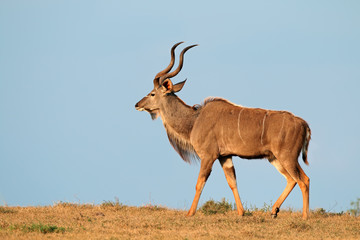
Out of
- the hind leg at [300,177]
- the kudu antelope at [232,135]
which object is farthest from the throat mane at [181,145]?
the hind leg at [300,177]

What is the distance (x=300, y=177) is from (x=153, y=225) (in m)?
3.42

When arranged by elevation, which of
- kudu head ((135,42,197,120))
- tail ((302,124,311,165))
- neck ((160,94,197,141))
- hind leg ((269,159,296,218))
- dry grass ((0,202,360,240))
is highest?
kudu head ((135,42,197,120))

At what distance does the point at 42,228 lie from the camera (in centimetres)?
906

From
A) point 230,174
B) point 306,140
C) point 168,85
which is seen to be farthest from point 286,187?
point 168,85

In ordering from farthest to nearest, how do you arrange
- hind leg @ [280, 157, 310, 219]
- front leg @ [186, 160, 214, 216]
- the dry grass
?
front leg @ [186, 160, 214, 216], hind leg @ [280, 157, 310, 219], the dry grass

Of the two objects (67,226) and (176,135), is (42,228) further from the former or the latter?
(176,135)

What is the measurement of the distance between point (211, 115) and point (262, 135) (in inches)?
49.4

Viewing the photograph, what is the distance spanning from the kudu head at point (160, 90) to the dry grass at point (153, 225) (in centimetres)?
243

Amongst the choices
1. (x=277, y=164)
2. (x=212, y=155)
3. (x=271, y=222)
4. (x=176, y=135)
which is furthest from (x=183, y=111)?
(x=271, y=222)

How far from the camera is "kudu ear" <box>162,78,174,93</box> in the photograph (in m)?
12.8

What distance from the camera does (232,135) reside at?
11.8 metres

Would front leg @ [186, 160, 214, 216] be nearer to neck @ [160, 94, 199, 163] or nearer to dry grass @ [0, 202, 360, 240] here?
dry grass @ [0, 202, 360, 240]

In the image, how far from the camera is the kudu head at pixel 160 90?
12.9 meters

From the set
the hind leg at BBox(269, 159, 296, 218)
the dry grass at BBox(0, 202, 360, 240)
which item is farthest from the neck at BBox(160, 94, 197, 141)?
the hind leg at BBox(269, 159, 296, 218)
